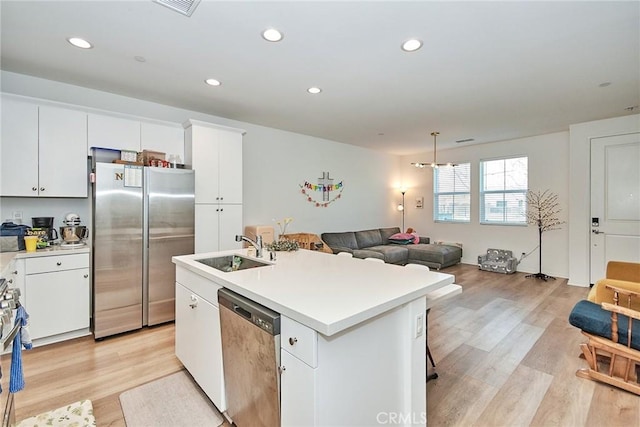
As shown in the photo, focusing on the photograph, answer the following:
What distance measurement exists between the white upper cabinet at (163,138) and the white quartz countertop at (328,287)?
1901 mm

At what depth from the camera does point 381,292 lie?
149cm

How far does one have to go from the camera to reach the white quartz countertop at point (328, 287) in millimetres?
1211

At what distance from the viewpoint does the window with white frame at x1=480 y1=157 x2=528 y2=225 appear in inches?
229

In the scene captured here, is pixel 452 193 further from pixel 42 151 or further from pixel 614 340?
pixel 42 151

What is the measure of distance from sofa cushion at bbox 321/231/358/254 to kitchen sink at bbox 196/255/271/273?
125 inches

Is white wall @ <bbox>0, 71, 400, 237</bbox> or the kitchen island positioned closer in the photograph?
the kitchen island

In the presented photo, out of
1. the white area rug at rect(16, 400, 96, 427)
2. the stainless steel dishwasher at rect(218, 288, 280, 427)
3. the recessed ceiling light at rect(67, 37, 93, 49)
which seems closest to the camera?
the stainless steel dishwasher at rect(218, 288, 280, 427)

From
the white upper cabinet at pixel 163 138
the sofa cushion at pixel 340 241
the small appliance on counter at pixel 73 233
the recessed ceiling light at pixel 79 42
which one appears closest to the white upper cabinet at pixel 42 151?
the small appliance on counter at pixel 73 233

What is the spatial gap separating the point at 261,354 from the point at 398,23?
235cm

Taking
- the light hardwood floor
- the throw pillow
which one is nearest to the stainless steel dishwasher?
the light hardwood floor

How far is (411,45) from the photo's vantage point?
2391 millimetres
